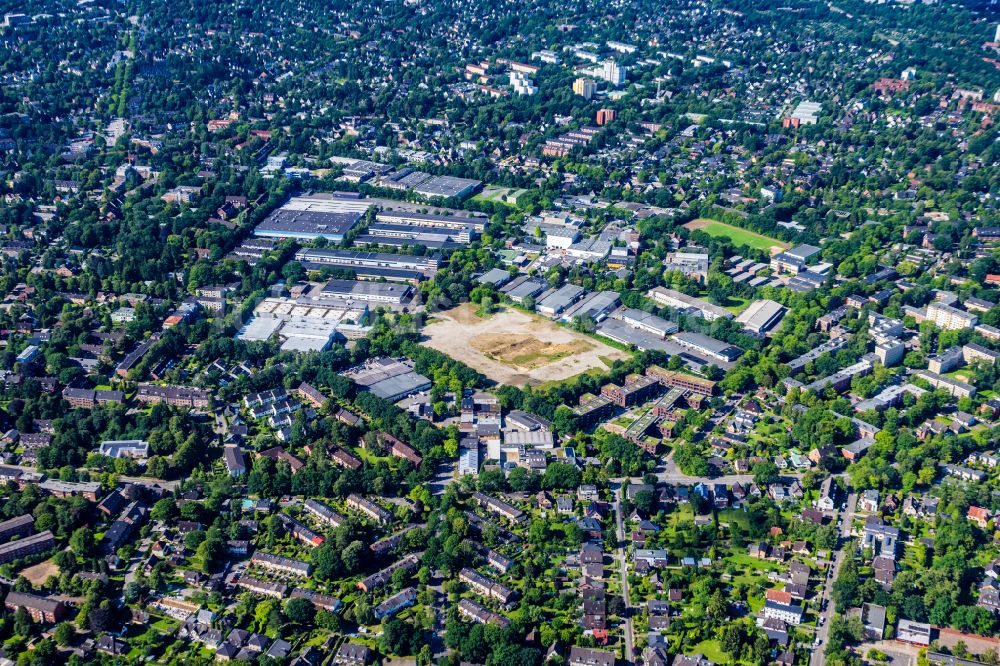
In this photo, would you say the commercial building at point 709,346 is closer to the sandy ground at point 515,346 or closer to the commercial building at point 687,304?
the commercial building at point 687,304

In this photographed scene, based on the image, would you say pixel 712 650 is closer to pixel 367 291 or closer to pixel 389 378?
pixel 389 378

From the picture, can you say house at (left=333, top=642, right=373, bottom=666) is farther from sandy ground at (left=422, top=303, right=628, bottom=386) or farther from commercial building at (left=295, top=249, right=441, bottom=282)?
commercial building at (left=295, top=249, right=441, bottom=282)

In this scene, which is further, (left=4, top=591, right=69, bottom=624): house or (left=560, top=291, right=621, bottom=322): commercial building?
A: (left=560, top=291, right=621, bottom=322): commercial building

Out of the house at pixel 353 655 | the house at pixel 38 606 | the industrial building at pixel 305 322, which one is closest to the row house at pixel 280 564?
the house at pixel 353 655

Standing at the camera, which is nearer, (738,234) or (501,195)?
(738,234)

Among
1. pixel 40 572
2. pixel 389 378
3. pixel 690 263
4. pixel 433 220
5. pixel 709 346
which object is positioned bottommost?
pixel 433 220

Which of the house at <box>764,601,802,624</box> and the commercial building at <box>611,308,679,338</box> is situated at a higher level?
the house at <box>764,601,802,624</box>

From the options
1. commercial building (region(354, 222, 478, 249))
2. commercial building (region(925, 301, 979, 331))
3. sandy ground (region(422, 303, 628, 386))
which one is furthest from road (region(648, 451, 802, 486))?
commercial building (region(354, 222, 478, 249))

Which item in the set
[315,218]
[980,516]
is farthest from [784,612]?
[315,218]
